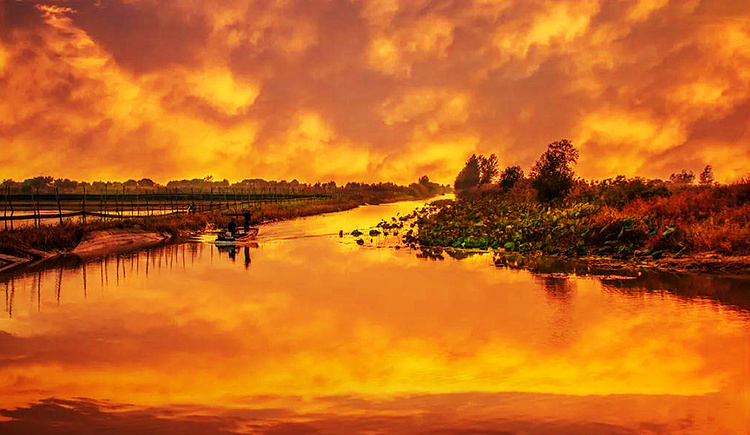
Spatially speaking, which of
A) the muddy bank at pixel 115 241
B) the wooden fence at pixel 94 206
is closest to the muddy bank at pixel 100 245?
the muddy bank at pixel 115 241

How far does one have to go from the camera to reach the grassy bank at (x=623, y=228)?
2772cm

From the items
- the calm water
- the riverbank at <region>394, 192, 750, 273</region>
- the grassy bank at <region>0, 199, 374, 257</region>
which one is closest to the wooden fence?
the grassy bank at <region>0, 199, 374, 257</region>

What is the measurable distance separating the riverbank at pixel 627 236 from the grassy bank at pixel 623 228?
4 centimetres

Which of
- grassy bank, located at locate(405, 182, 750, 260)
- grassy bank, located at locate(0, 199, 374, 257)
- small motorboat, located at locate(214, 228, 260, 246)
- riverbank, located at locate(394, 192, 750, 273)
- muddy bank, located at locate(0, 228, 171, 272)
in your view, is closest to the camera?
riverbank, located at locate(394, 192, 750, 273)

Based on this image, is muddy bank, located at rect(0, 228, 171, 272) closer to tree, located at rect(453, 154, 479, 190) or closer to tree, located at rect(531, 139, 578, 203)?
tree, located at rect(531, 139, 578, 203)

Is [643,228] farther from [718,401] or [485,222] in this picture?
[718,401]

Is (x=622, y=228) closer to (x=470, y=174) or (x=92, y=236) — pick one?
(x=92, y=236)

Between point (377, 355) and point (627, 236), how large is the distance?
67.3 ft

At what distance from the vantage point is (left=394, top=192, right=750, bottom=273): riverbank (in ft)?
86.3

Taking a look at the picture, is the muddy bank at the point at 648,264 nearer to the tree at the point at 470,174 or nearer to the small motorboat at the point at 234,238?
the small motorboat at the point at 234,238

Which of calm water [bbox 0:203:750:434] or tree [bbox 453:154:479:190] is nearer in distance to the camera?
calm water [bbox 0:203:750:434]

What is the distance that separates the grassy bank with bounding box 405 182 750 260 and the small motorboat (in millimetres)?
10255

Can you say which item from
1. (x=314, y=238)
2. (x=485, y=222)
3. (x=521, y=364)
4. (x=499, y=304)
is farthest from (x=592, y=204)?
(x=521, y=364)

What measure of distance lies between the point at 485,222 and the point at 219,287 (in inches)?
873
